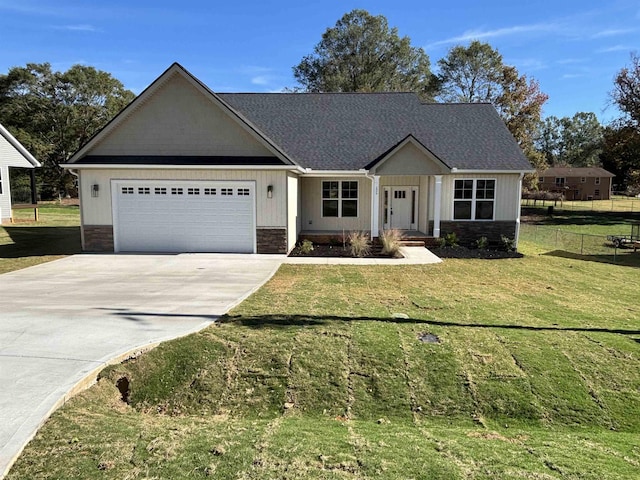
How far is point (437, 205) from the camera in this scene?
57.0 feet

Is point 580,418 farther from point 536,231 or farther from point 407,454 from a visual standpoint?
point 536,231

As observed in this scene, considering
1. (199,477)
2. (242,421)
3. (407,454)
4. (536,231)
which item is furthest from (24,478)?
(536,231)

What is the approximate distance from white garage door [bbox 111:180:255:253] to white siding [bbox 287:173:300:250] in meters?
1.25

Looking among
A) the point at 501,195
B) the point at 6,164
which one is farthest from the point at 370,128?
the point at 6,164

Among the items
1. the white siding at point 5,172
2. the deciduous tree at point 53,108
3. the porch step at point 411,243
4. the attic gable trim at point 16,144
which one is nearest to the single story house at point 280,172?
the porch step at point 411,243

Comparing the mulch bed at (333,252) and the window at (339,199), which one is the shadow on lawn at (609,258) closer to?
the mulch bed at (333,252)

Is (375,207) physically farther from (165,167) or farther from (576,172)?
(576,172)

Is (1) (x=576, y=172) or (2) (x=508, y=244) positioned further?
(1) (x=576, y=172)

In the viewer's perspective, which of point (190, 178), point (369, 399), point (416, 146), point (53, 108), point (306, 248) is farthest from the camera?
point (53, 108)

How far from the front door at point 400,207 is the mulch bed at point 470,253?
323cm

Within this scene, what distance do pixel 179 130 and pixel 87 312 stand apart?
912cm

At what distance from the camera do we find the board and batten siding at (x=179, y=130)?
15258 mm

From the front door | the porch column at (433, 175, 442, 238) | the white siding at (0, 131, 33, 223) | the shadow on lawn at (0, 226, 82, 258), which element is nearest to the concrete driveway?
the shadow on lawn at (0, 226, 82, 258)

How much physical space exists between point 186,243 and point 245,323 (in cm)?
907
